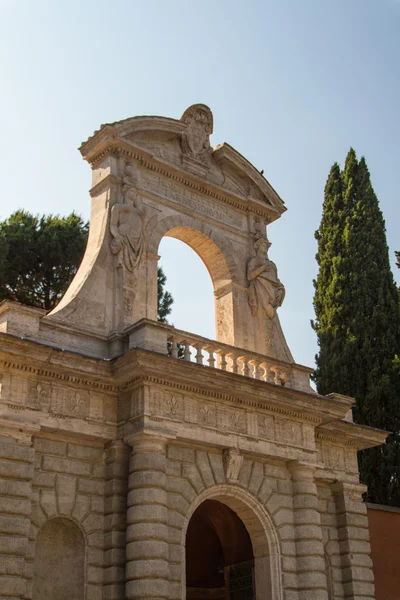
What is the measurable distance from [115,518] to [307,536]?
3696mm

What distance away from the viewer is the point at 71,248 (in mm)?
25391

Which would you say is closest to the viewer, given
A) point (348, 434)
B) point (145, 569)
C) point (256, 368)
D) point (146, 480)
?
point (145, 569)

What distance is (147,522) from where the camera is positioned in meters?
11.5

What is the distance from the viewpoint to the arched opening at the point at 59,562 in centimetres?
1145

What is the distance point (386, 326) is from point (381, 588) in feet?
26.5

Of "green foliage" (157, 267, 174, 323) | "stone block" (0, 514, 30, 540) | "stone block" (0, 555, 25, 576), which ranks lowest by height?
"stone block" (0, 555, 25, 576)

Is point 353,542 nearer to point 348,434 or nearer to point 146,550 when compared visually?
point 348,434

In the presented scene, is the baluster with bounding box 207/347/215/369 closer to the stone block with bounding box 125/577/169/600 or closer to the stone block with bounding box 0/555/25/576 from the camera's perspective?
the stone block with bounding box 125/577/169/600

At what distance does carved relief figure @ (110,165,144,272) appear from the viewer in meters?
14.0

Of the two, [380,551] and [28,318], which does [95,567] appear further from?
[380,551]

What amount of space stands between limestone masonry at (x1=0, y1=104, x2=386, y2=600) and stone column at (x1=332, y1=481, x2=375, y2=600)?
4 centimetres

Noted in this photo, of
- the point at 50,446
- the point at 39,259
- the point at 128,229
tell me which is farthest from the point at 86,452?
the point at 39,259

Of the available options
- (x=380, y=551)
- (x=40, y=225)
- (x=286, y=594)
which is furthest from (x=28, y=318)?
(x=40, y=225)

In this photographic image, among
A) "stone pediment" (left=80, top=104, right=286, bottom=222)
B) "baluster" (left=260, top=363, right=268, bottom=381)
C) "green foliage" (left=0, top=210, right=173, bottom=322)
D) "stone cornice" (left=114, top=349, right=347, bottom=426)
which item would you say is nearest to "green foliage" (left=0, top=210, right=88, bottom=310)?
"green foliage" (left=0, top=210, right=173, bottom=322)
